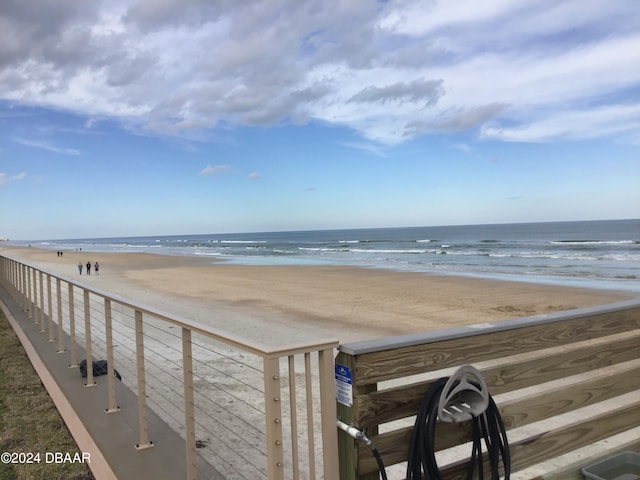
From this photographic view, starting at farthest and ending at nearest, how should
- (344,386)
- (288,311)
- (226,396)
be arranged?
(288,311) < (226,396) < (344,386)

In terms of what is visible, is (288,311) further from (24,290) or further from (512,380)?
(512,380)

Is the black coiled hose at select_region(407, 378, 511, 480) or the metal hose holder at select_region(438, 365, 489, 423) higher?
the metal hose holder at select_region(438, 365, 489, 423)

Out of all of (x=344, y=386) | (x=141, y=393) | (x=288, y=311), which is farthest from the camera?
(x=288, y=311)

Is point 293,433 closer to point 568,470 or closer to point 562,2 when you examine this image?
point 568,470

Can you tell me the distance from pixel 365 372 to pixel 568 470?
1.59m

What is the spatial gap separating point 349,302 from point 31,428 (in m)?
11.2

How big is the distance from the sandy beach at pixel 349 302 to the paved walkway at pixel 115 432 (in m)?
4.34

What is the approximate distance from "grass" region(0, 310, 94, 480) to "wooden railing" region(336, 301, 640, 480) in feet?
6.46

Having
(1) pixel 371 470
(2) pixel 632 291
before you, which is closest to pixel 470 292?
(2) pixel 632 291

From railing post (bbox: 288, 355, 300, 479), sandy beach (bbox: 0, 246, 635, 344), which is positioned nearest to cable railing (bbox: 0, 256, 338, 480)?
railing post (bbox: 288, 355, 300, 479)

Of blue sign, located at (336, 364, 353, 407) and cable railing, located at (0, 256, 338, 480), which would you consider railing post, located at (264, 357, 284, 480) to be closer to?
cable railing, located at (0, 256, 338, 480)

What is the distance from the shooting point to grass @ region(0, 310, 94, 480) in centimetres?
293

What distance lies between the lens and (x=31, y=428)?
353 centimetres

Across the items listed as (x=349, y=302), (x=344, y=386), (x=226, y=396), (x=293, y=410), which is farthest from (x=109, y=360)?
(x=349, y=302)
